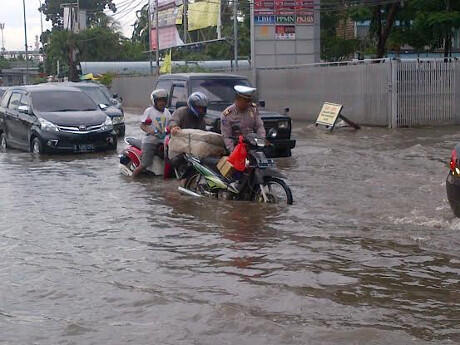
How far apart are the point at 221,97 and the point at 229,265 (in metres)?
8.64

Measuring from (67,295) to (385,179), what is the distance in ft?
23.3

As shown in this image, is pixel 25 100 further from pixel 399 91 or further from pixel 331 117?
pixel 399 91

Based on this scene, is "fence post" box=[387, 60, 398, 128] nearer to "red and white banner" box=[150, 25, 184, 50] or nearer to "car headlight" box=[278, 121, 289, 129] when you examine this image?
"car headlight" box=[278, 121, 289, 129]

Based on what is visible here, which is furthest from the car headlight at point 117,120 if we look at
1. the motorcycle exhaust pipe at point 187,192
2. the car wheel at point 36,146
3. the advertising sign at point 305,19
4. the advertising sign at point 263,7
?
the advertising sign at point 305,19

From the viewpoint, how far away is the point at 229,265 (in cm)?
677

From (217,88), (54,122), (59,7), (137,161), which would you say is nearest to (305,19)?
(217,88)

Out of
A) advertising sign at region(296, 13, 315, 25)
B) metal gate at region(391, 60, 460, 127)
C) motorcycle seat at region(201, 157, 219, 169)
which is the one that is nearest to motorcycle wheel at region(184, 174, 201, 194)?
motorcycle seat at region(201, 157, 219, 169)

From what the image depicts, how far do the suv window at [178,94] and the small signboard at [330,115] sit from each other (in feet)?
24.4

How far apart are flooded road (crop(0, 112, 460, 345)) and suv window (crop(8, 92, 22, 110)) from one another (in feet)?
18.8

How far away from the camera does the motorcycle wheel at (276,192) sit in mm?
9531

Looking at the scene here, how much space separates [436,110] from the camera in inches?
877

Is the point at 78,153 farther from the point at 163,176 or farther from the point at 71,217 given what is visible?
the point at 71,217

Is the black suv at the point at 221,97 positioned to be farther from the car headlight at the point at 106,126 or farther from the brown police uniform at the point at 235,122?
the brown police uniform at the point at 235,122

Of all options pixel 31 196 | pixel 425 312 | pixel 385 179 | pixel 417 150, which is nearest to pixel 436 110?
pixel 417 150
